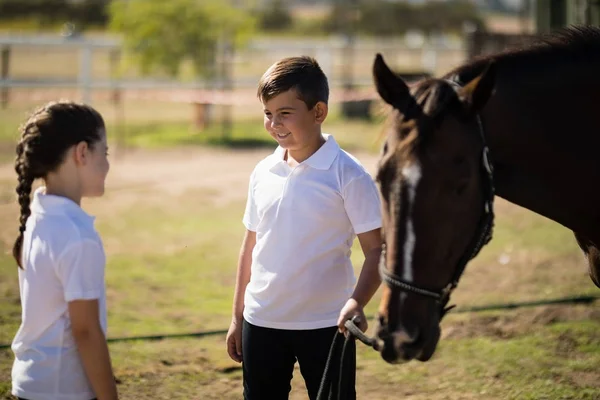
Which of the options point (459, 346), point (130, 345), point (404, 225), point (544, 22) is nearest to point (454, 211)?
point (404, 225)

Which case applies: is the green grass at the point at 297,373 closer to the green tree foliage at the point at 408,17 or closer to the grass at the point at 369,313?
the grass at the point at 369,313

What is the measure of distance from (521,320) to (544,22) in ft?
32.0

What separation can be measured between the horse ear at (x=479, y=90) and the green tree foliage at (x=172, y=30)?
49.0 feet

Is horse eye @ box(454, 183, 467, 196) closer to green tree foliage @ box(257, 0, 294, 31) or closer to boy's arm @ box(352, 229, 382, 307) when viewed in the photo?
boy's arm @ box(352, 229, 382, 307)

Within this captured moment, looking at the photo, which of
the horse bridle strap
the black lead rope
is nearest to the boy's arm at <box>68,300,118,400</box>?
the black lead rope

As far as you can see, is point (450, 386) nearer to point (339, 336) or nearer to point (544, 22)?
point (339, 336)

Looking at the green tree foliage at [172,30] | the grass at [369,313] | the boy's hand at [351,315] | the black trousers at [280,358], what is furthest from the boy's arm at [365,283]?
the green tree foliage at [172,30]

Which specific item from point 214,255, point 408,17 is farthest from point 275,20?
point 214,255

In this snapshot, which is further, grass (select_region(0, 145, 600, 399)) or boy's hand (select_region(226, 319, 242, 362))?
grass (select_region(0, 145, 600, 399))

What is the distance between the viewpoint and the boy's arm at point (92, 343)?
2322 mm

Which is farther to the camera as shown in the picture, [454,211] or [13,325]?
[13,325]

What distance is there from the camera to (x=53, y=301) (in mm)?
2381

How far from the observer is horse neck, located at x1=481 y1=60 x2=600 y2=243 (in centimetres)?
256

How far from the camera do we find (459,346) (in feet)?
16.3
